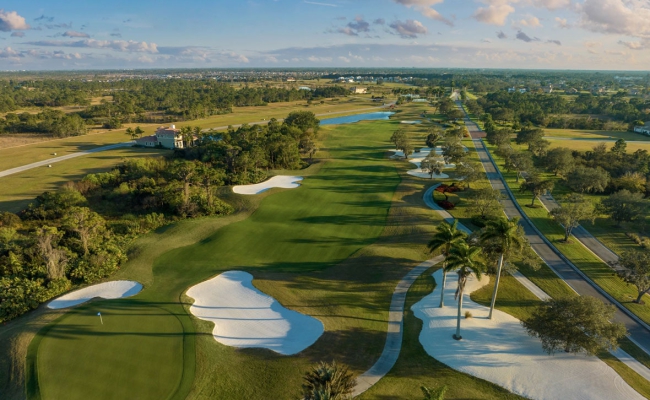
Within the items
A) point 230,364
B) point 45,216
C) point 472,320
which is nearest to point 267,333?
point 230,364

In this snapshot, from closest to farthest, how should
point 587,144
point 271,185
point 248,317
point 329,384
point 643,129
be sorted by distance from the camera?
point 329,384
point 248,317
point 271,185
point 587,144
point 643,129

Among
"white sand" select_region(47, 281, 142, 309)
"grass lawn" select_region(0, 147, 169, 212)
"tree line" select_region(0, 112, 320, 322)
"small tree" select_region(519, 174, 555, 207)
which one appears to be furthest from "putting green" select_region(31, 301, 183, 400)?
"small tree" select_region(519, 174, 555, 207)

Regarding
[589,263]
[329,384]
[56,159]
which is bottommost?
[589,263]

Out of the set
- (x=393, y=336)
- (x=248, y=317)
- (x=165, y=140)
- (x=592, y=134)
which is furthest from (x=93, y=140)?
(x=592, y=134)

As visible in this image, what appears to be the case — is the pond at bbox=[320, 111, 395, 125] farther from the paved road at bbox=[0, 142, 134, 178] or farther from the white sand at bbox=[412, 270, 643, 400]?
the white sand at bbox=[412, 270, 643, 400]

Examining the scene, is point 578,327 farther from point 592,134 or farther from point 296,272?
point 592,134

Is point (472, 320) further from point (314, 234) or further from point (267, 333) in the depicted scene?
point (314, 234)
